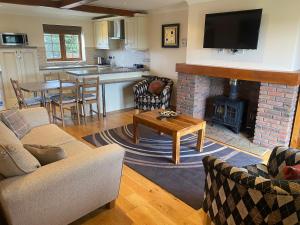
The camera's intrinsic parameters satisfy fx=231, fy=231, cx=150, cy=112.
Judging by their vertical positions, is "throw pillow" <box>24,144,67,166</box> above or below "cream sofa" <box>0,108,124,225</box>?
above

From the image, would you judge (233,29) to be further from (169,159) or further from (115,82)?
(115,82)

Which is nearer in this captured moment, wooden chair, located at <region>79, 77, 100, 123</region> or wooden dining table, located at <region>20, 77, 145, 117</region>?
wooden dining table, located at <region>20, 77, 145, 117</region>

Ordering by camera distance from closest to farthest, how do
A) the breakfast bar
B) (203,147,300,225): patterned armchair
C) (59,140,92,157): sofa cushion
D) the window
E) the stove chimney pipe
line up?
(203,147,300,225): patterned armchair
(59,140,92,157): sofa cushion
the stove chimney pipe
the breakfast bar
the window

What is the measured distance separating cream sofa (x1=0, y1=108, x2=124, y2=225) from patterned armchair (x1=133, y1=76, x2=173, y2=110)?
3.10 metres

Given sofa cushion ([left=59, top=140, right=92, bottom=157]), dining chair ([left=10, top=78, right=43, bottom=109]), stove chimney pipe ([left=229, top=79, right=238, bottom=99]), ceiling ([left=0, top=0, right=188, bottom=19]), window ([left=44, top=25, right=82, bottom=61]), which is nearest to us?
sofa cushion ([left=59, top=140, right=92, bottom=157])

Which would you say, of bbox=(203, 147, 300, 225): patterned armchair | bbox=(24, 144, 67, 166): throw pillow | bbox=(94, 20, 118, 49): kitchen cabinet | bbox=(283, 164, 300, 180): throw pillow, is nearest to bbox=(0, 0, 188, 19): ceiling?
bbox=(94, 20, 118, 49): kitchen cabinet

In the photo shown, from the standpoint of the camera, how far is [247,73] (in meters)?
3.60

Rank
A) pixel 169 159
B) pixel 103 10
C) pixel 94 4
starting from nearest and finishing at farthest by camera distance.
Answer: pixel 169 159 < pixel 94 4 < pixel 103 10

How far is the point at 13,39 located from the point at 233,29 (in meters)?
5.10

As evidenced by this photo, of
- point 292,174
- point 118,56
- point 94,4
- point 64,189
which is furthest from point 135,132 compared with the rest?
point 118,56

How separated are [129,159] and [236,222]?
1875 millimetres

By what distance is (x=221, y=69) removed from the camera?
3.93 meters

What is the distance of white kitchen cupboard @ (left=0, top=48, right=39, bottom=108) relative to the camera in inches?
215

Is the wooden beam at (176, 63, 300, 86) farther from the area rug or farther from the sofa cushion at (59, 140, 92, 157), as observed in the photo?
the sofa cushion at (59, 140, 92, 157)
